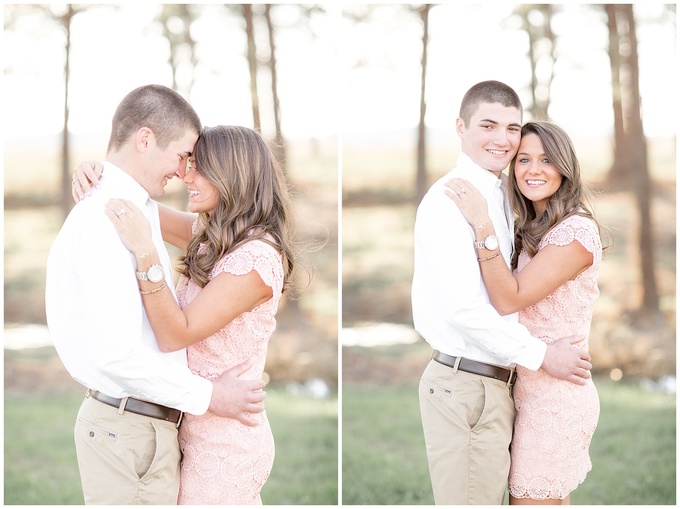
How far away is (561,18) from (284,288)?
4.99 m

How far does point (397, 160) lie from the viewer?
689 cm

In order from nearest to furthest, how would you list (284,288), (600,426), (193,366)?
1. (193,366)
2. (284,288)
3. (600,426)

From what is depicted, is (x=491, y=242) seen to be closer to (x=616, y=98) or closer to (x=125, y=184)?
(x=125, y=184)

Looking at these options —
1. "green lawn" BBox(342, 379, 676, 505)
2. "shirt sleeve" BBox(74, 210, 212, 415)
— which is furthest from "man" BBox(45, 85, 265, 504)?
"green lawn" BBox(342, 379, 676, 505)

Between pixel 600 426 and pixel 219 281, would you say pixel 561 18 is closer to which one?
pixel 600 426

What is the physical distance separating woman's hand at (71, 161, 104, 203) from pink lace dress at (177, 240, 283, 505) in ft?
1.39

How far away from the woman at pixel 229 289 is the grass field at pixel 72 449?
3069 millimetres

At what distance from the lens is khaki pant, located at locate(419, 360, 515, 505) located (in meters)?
2.42

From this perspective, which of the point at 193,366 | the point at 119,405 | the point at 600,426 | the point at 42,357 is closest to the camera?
the point at 119,405

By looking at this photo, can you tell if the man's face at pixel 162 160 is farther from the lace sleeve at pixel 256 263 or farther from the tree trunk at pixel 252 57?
the tree trunk at pixel 252 57

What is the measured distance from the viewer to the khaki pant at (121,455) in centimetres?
204

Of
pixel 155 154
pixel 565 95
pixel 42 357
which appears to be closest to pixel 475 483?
pixel 155 154

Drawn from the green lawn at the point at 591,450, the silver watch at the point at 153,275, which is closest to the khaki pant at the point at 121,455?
the silver watch at the point at 153,275

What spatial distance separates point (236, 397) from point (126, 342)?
36cm
